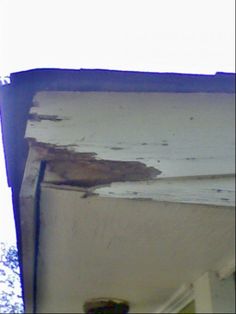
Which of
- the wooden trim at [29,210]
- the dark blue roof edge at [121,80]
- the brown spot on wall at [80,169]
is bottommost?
the wooden trim at [29,210]

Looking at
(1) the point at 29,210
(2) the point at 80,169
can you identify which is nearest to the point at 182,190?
(2) the point at 80,169

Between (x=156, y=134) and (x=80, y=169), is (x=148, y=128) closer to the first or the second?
(x=156, y=134)

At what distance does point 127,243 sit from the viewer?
1434 millimetres

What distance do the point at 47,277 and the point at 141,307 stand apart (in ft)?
2.43

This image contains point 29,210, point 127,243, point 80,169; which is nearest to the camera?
point 80,169

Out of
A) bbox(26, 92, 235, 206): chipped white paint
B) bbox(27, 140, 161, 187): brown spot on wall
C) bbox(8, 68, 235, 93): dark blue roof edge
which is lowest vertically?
bbox(27, 140, 161, 187): brown spot on wall

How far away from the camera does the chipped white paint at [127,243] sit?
1180 millimetres

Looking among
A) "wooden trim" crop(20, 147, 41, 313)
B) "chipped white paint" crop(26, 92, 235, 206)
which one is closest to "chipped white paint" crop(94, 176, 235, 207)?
"chipped white paint" crop(26, 92, 235, 206)

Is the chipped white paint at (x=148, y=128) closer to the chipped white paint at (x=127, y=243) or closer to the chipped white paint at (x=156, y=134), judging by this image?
the chipped white paint at (x=156, y=134)

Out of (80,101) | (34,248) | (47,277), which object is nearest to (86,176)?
(80,101)

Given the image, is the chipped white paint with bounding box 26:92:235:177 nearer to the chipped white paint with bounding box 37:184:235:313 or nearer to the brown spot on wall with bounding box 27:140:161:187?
the brown spot on wall with bounding box 27:140:161:187

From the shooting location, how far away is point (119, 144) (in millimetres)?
1131

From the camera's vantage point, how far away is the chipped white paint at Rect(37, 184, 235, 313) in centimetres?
118

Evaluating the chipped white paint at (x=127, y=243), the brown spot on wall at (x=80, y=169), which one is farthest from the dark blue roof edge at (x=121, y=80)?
the chipped white paint at (x=127, y=243)
